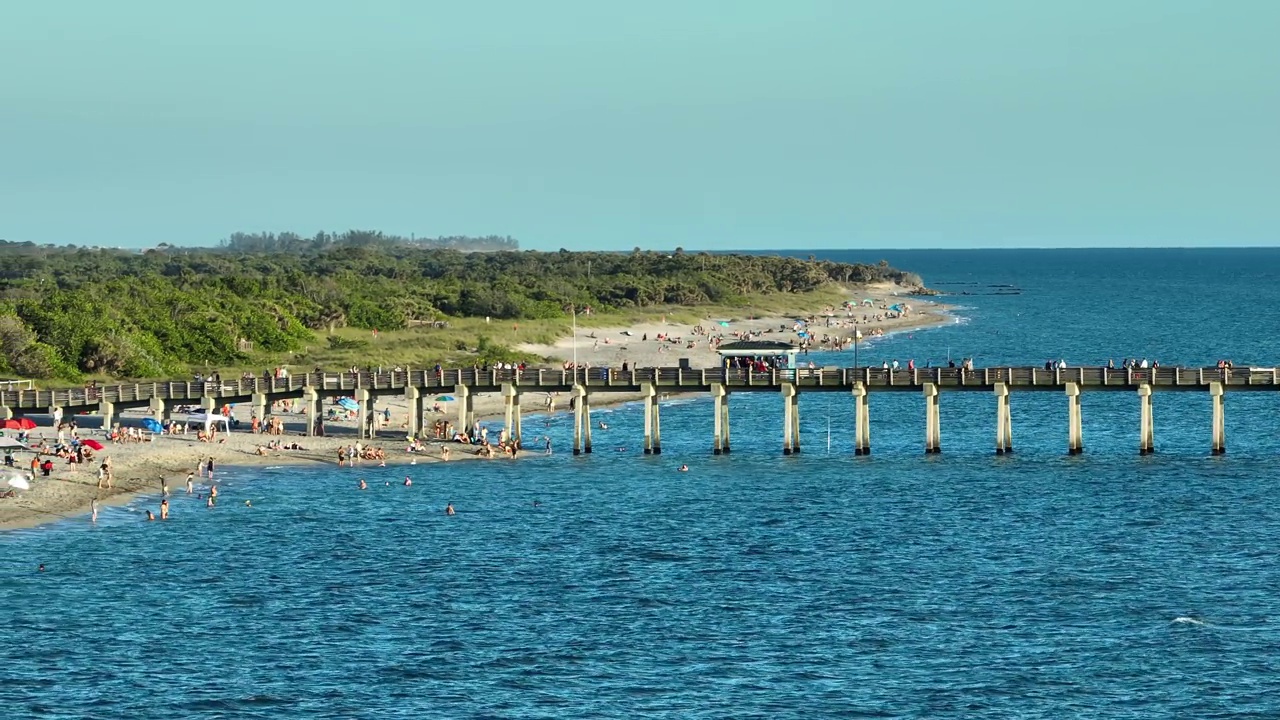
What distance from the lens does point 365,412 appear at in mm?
84188

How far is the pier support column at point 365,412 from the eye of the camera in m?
81.5

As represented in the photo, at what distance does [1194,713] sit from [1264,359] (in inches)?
4035

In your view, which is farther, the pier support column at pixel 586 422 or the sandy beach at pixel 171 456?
the pier support column at pixel 586 422

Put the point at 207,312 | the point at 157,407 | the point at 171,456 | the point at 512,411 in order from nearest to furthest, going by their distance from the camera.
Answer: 1. the point at 171,456
2. the point at 157,407
3. the point at 512,411
4. the point at 207,312

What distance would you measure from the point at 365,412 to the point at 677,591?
107 feet

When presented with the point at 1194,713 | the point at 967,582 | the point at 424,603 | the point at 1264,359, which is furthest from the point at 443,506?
the point at 1264,359

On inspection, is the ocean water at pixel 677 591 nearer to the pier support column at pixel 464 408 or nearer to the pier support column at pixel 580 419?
the pier support column at pixel 580 419

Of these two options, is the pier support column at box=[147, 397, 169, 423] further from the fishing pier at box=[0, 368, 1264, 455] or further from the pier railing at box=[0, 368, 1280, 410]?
the pier railing at box=[0, 368, 1280, 410]

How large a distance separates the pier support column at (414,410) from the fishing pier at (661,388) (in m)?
0.08

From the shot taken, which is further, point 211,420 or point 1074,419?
point 211,420

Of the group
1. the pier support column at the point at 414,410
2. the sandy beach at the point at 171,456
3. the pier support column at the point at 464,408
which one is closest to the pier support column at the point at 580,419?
the sandy beach at the point at 171,456

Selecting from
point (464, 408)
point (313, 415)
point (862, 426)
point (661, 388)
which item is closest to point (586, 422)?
point (464, 408)

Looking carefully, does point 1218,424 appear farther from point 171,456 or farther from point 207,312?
point 207,312

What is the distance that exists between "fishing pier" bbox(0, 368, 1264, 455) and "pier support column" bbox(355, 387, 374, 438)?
0.08m
